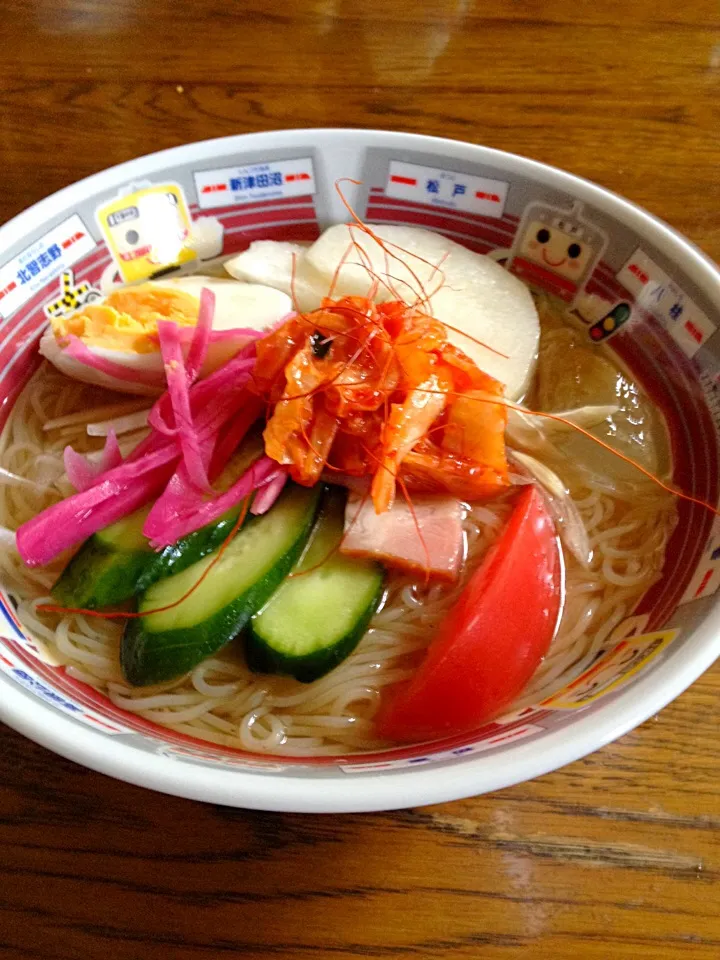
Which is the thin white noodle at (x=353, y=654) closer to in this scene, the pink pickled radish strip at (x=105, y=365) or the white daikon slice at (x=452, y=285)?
the pink pickled radish strip at (x=105, y=365)

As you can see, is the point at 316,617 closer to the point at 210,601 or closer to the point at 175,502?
the point at 210,601

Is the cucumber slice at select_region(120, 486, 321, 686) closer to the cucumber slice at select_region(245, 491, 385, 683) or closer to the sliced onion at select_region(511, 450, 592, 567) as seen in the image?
the cucumber slice at select_region(245, 491, 385, 683)

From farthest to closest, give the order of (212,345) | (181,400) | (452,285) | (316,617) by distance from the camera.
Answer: (452,285) → (212,345) → (181,400) → (316,617)

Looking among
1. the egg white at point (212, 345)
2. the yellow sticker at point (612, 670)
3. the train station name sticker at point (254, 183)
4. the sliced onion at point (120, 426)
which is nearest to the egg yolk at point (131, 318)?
the egg white at point (212, 345)

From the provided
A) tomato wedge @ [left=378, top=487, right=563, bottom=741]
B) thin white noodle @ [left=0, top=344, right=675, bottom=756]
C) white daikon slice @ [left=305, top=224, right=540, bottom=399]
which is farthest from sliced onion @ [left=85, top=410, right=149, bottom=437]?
tomato wedge @ [left=378, top=487, right=563, bottom=741]

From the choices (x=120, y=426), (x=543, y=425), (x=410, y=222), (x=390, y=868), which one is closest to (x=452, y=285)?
(x=410, y=222)
